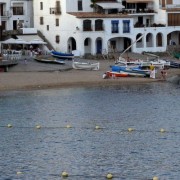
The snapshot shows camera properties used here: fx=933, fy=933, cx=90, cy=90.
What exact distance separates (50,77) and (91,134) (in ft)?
89.4

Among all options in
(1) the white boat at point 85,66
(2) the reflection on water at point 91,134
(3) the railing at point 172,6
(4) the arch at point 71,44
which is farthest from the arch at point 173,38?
(2) the reflection on water at point 91,134

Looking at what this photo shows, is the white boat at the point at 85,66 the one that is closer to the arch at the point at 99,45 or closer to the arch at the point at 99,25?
the arch at the point at 99,45

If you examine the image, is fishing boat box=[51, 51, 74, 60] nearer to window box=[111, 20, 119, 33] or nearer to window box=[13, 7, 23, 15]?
window box=[111, 20, 119, 33]

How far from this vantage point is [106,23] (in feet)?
338

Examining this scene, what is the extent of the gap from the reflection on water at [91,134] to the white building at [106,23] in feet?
64.1

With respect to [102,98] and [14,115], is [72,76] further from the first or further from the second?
[14,115]

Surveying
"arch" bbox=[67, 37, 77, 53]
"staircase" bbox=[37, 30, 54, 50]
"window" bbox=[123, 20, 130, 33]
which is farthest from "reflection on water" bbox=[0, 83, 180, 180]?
"staircase" bbox=[37, 30, 54, 50]

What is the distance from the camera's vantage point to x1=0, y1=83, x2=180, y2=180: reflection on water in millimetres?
49156

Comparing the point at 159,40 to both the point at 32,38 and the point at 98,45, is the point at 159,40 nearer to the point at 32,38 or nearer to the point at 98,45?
the point at 98,45

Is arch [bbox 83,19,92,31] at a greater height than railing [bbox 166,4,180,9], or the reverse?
railing [bbox 166,4,180,9]

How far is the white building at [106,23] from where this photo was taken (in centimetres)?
10256

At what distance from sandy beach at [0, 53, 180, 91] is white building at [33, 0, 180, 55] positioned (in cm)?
1002

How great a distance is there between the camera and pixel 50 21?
104500mm

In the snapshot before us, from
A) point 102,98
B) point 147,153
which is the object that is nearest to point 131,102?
point 102,98
